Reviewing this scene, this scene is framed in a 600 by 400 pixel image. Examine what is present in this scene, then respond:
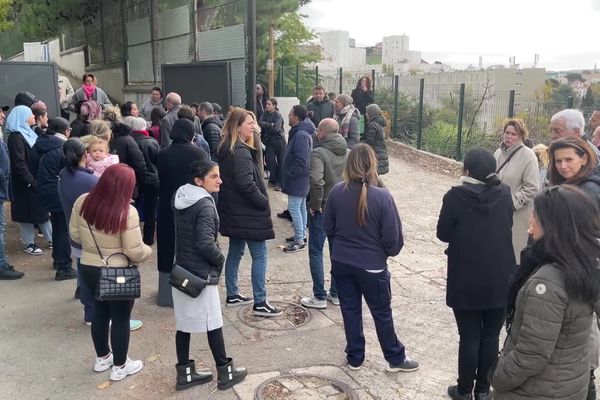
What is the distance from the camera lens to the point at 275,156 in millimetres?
10031

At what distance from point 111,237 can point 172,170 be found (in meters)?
1.29

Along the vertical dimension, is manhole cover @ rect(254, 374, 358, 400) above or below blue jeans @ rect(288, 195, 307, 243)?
below

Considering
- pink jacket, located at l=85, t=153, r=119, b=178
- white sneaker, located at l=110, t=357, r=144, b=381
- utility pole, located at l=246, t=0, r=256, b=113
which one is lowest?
white sneaker, located at l=110, t=357, r=144, b=381

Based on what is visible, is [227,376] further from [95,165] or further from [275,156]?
[275,156]

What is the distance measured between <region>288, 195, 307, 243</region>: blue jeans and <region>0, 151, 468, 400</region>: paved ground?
0.47 metres

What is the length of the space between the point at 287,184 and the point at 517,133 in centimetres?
293

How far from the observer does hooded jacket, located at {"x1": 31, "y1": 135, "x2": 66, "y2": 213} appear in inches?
237

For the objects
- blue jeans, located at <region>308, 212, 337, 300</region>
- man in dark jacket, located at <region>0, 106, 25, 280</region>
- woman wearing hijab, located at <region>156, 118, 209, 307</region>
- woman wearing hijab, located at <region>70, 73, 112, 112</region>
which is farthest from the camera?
woman wearing hijab, located at <region>70, 73, 112, 112</region>

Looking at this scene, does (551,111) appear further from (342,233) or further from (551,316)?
(551,316)

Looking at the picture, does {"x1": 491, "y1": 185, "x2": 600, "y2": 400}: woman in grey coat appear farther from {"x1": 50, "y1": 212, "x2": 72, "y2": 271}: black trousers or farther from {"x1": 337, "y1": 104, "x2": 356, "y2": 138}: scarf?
{"x1": 337, "y1": 104, "x2": 356, "y2": 138}: scarf

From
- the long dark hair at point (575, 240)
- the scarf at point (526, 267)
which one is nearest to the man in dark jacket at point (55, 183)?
the scarf at point (526, 267)

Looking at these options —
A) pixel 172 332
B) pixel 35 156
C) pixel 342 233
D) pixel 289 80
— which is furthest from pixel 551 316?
pixel 289 80

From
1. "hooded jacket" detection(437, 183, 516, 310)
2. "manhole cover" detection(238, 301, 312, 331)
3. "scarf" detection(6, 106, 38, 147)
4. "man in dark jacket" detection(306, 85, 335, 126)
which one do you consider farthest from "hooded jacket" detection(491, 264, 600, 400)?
"man in dark jacket" detection(306, 85, 335, 126)

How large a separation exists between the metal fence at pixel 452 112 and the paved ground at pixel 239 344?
727 centimetres
